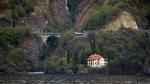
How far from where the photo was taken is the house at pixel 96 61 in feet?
629

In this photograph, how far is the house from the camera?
192 metres

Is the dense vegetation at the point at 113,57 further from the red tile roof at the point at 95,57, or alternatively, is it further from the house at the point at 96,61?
the red tile roof at the point at 95,57

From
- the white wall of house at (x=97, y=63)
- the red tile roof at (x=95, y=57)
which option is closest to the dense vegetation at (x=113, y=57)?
the white wall of house at (x=97, y=63)

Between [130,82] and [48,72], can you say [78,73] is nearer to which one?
[48,72]

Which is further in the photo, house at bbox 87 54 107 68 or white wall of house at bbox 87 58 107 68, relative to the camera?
house at bbox 87 54 107 68

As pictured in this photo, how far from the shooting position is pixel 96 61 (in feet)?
634

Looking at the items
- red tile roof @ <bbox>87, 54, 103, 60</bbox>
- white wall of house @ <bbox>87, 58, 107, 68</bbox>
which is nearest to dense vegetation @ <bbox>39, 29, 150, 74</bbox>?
white wall of house @ <bbox>87, 58, 107, 68</bbox>

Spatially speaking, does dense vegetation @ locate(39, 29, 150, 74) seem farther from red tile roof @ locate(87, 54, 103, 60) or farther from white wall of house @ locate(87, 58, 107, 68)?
red tile roof @ locate(87, 54, 103, 60)

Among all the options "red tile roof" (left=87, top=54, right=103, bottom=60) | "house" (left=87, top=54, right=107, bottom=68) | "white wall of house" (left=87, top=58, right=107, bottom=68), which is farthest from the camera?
"red tile roof" (left=87, top=54, right=103, bottom=60)

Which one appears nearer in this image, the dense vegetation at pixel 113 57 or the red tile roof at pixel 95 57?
the dense vegetation at pixel 113 57

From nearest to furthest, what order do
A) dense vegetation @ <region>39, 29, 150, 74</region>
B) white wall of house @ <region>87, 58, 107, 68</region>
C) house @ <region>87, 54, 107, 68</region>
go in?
dense vegetation @ <region>39, 29, 150, 74</region>
white wall of house @ <region>87, 58, 107, 68</region>
house @ <region>87, 54, 107, 68</region>

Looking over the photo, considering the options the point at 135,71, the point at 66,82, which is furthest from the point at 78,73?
the point at 66,82

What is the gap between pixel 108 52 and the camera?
197m

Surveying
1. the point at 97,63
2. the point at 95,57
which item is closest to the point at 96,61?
the point at 97,63
